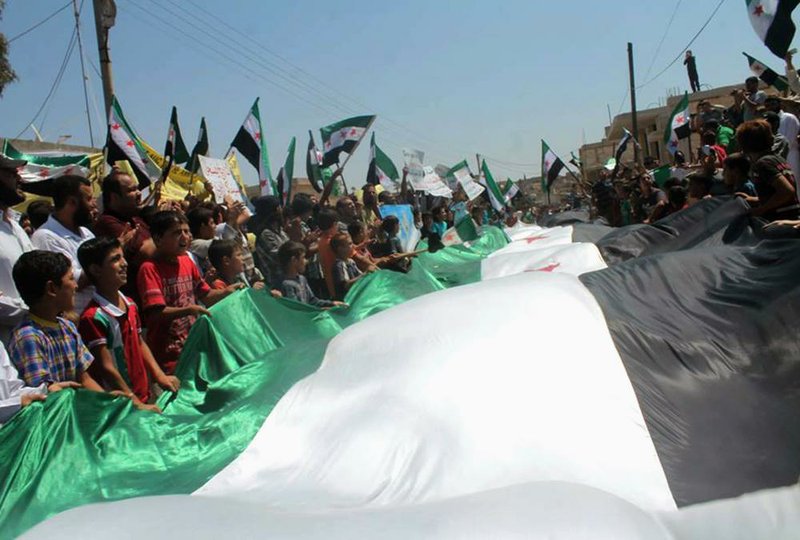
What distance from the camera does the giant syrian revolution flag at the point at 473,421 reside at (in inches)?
98.0

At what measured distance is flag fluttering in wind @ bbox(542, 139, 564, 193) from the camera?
18.1m

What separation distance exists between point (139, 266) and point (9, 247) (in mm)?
821

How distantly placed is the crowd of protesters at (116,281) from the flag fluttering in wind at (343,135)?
4206mm

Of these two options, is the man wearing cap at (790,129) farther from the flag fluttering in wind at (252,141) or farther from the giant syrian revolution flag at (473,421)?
the flag fluttering in wind at (252,141)

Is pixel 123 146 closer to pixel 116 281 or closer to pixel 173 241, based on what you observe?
pixel 173 241

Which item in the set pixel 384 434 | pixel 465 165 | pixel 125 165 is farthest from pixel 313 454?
pixel 465 165

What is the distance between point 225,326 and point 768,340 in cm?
302

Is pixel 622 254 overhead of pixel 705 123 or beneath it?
beneath

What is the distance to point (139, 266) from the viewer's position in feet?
14.3

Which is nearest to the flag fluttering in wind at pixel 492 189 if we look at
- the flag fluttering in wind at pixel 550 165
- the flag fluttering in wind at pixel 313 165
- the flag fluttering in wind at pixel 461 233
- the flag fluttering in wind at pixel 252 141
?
the flag fluttering in wind at pixel 550 165

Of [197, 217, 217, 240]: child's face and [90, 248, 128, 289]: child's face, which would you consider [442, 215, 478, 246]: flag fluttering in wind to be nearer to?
[197, 217, 217, 240]: child's face

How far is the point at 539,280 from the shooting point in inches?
141

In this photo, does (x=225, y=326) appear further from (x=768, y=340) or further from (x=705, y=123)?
(x=705, y=123)

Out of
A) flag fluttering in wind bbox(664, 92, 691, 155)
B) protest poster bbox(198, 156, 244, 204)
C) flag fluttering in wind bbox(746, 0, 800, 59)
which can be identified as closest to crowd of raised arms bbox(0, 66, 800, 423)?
protest poster bbox(198, 156, 244, 204)
